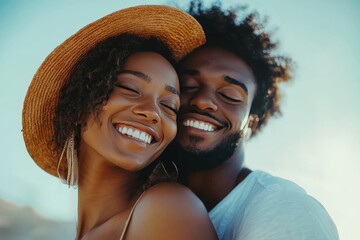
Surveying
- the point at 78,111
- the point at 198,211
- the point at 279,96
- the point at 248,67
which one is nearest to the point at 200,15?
the point at 248,67

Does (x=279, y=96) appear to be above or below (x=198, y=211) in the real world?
above

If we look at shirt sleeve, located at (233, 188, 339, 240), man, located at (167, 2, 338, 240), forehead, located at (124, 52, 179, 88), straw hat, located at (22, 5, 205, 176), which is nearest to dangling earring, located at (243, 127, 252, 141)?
man, located at (167, 2, 338, 240)

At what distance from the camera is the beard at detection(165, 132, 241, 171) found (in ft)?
8.87

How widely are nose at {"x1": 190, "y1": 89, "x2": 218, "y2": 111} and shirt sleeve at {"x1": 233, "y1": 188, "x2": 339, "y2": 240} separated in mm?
764

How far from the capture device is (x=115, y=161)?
218cm

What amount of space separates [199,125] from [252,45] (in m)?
0.75

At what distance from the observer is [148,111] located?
2.22 meters

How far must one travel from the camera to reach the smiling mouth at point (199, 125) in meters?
2.66

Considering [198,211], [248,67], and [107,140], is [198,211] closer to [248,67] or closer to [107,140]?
[107,140]

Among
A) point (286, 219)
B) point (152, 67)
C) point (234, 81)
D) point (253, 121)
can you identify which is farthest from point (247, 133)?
point (286, 219)

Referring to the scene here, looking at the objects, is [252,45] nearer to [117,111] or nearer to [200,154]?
[200,154]

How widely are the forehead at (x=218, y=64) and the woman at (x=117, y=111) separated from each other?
0.50 feet

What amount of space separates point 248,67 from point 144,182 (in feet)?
3.39

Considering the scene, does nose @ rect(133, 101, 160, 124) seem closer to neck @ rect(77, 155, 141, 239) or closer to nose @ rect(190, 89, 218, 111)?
neck @ rect(77, 155, 141, 239)
